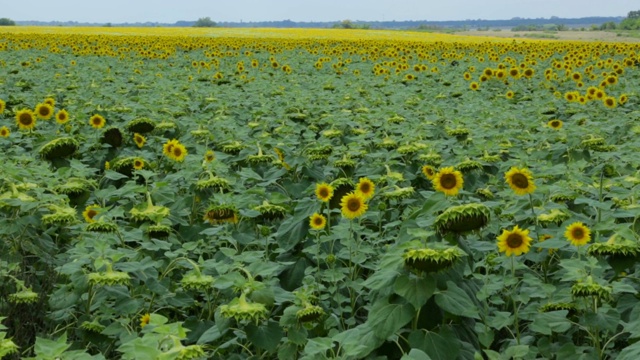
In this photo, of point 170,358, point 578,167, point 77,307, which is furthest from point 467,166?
point 170,358

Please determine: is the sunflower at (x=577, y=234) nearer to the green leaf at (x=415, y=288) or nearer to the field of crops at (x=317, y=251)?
the field of crops at (x=317, y=251)

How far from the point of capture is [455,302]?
7.54ft

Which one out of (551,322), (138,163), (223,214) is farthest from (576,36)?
(551,322)

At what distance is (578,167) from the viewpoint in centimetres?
399

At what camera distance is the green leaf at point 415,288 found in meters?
2.22

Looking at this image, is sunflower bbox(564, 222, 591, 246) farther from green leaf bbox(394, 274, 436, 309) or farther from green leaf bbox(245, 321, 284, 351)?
green leaf bbox(245, 321, 284, 351)

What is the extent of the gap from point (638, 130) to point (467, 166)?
2628mm

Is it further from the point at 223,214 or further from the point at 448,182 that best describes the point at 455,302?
the point at 223,214

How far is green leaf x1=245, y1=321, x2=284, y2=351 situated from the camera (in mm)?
2488

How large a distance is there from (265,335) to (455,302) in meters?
0.71

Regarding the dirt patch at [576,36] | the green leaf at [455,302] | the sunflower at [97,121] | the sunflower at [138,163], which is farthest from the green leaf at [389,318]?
the dirt patch at [576,36]

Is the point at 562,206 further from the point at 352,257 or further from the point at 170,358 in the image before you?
the point at 170,358

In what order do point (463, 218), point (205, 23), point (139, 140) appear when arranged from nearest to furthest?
point (463, 218)
point (139, 140)
point (205, 23)

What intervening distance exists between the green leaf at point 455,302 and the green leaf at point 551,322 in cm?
39
